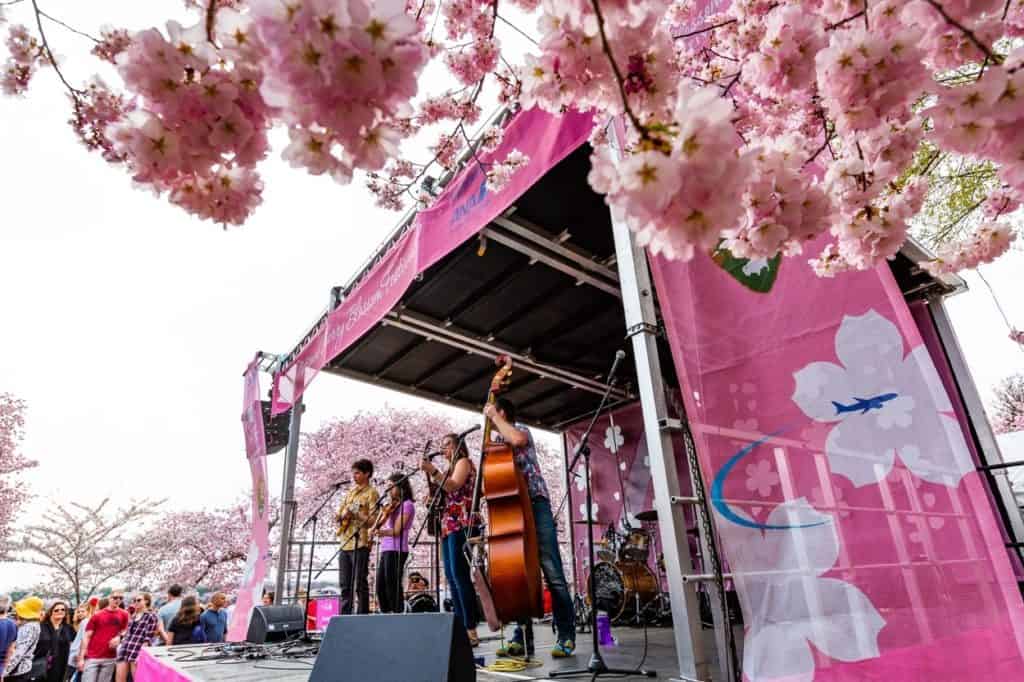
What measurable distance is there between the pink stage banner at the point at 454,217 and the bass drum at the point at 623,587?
448cm

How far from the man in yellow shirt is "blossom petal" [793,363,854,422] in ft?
12.8

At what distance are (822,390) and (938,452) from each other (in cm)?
42

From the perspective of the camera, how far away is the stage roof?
4586 mm

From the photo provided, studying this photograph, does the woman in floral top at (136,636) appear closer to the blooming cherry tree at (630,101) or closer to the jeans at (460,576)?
the jeans at (460,576)

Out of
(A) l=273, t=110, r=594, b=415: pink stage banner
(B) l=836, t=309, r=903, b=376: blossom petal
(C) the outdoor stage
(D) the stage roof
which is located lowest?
(C) the outdoor stage

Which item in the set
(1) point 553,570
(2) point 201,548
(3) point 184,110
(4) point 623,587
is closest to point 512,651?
(1) point 553,570

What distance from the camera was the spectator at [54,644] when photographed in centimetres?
633

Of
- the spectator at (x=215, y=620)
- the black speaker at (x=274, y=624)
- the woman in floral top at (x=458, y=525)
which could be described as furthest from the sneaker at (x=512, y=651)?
the spectator at (x=215, y=620)

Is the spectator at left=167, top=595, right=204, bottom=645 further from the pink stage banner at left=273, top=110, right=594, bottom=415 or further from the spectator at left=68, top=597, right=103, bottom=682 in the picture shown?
the pink stage banner at left=273, top=110, right=594, bottom=415

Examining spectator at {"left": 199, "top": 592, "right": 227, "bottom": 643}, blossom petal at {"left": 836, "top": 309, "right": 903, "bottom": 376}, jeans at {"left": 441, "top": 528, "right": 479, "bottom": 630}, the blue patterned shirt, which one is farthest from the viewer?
spectator at {"left": 199, "top": 592, "right": 227, "bottom": 643}

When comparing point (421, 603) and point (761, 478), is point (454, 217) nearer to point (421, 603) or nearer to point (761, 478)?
point (761, 478)

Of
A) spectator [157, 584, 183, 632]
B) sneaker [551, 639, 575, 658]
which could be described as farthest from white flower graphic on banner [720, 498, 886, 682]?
spectator [157, 584, 183, 632]

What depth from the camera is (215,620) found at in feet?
22.6

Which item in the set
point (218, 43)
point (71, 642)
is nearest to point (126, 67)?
point (218, 43)
